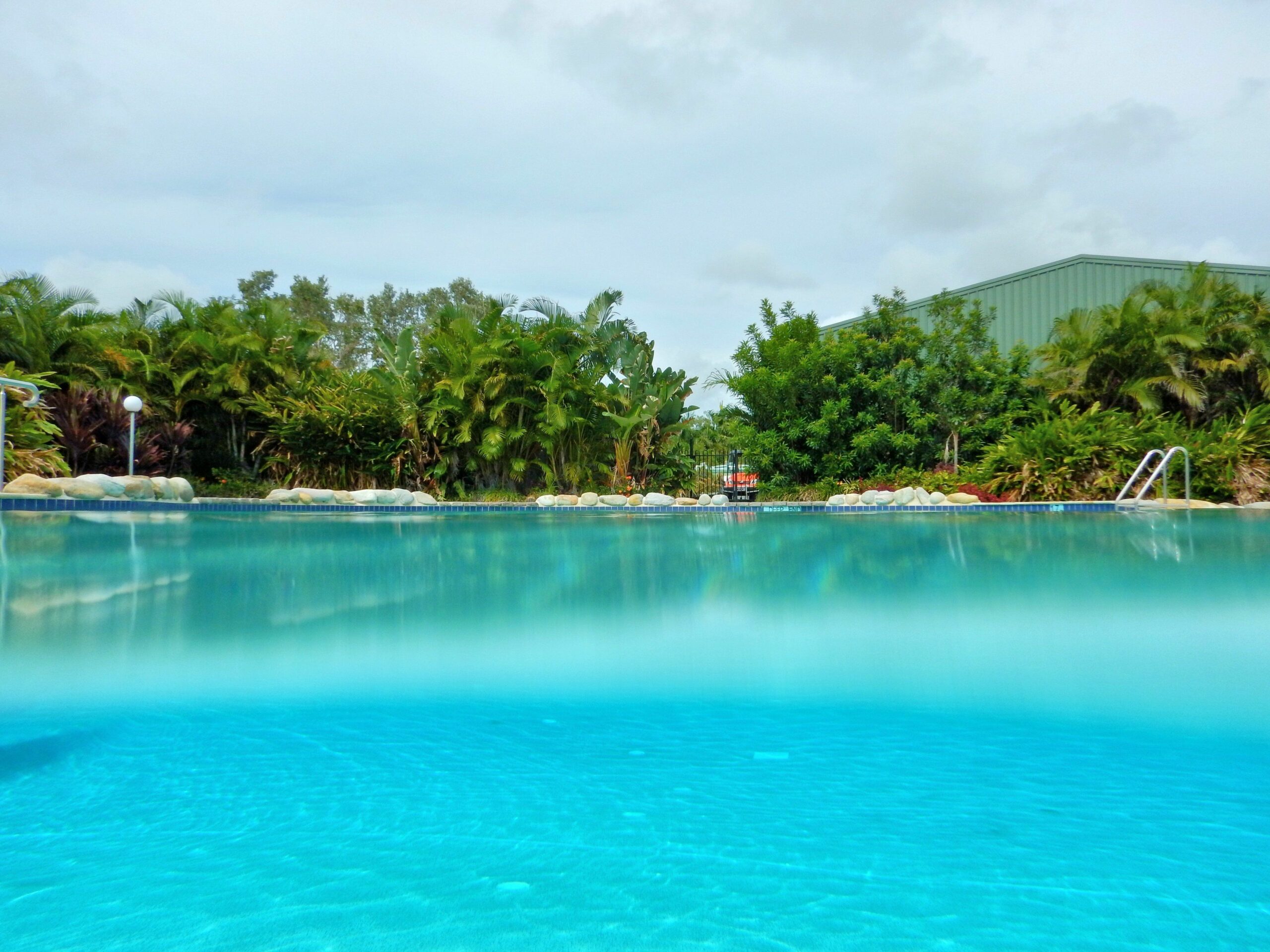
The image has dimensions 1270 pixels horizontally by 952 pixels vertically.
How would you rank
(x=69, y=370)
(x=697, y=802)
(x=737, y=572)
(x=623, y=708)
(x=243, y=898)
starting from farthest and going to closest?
(x=69, y=370)
(x=737, y=572)
(x=623, y=708)
(x=697, y=802)
(x=243, y=898)

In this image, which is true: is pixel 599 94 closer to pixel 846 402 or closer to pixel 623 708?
pixel 846 402

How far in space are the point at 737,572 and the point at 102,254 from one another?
17.7 m

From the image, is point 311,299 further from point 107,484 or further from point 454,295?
point 107,484

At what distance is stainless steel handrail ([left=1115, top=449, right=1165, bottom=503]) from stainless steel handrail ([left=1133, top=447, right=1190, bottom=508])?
0.14m


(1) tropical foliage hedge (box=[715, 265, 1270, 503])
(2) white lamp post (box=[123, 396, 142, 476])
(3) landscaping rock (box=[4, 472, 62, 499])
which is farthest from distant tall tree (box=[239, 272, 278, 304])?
(3) landscaping rock (box=[4, 472, 62, 499])

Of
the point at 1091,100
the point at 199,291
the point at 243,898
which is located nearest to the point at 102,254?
the point at 199,291

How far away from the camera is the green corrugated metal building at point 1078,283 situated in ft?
59.9

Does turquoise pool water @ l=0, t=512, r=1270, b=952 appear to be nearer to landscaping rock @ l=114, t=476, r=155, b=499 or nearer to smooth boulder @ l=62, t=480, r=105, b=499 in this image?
smooth boulder @ l=62, t=480, r=105, b=499

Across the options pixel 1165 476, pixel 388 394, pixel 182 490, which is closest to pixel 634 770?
pixel 182 490

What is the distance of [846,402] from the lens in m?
15.3

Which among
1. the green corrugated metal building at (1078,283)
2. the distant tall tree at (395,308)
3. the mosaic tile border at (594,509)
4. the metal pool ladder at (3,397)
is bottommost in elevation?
the mosaic tile border at (594,509)

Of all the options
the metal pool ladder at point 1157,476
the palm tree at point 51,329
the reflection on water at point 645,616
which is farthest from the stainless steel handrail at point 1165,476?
the palm tree at point 51,329

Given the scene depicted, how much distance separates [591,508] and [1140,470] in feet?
27.4

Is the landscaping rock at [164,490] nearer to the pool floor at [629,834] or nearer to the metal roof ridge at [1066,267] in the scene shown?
the pool floor at [629,834]
